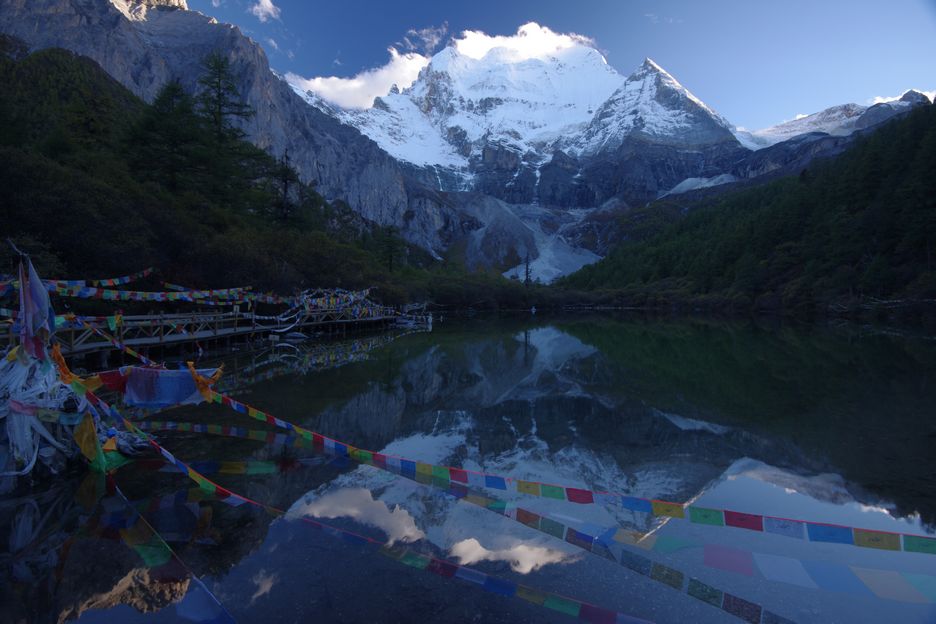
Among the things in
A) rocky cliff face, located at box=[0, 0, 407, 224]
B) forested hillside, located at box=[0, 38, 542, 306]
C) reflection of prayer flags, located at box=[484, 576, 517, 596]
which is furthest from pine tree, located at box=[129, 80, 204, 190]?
rocky cliff face, located at box=[0, 0, 407, 224]

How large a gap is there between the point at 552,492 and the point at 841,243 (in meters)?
63.5

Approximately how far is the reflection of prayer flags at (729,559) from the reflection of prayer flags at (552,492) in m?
1.31

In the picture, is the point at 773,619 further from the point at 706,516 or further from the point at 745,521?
the point at 706,516

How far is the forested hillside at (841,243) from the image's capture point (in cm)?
4584

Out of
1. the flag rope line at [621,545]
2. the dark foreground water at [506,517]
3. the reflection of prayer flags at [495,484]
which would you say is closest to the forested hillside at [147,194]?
the dark foreground water at [506,517]

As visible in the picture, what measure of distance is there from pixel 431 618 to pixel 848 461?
6510mm

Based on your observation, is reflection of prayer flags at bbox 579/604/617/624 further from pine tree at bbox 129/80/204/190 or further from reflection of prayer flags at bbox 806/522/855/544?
pine tree at bbox 129/80/204/190

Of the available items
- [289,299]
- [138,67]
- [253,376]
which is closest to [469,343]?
[289,299]

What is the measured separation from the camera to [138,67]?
83438 mm

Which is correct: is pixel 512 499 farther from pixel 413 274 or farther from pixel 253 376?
pixel 413 274

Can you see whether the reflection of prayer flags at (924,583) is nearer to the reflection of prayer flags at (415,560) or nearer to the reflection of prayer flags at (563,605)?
the reflection of prayer flags at (563,605)

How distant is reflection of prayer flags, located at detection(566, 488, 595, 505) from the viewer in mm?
4812

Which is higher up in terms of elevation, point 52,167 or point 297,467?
point 52,167

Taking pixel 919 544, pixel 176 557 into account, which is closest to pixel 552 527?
pixel 919 544
